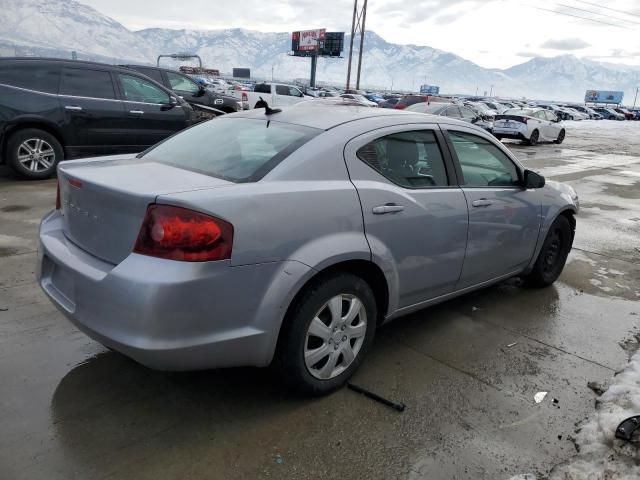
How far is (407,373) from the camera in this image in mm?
3145

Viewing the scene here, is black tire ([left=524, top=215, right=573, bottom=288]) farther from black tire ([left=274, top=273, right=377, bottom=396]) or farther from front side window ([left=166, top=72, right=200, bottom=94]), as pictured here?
front side window ([left=166, top=72, right=200, bottom=94])

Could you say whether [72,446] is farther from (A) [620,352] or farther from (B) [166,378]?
(A) [620,352]

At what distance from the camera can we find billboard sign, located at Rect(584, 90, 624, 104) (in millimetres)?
122125

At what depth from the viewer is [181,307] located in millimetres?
2182

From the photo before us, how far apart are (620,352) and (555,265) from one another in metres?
1.26

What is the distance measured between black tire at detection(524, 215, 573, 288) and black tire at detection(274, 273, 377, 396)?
2.26 meters

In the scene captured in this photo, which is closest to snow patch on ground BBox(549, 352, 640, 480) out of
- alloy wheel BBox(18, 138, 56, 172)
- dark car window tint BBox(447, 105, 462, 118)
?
alloy wheel BBox(18, 138, 56, 172)

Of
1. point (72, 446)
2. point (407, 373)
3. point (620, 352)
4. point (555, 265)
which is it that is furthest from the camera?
point (555, 265)

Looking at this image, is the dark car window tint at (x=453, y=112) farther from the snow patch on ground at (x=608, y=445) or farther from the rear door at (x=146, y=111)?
the snow patch on ground at (x=608, y=445)

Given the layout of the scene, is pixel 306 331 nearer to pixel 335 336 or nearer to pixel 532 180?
pixel 335 336

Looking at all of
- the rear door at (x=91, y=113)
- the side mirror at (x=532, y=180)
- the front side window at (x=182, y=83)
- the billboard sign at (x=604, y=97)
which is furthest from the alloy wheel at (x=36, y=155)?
the billboard sign at (x=604, y=97)

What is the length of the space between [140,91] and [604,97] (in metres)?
140

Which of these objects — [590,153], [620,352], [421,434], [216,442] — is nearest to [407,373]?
[421,434]

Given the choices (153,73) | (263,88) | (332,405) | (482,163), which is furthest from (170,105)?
(263,88)
